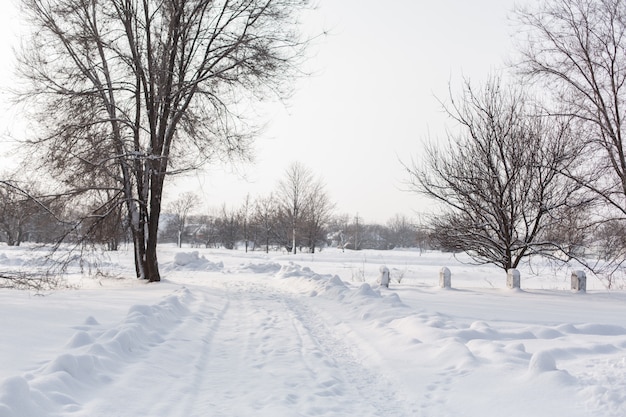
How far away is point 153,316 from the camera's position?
749 centimetres

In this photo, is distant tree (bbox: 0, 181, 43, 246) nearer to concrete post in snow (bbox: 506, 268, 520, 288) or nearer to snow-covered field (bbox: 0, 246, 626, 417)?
snow-covered field (bbox: 0, 246, 626, 417)

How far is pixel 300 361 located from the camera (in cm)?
555

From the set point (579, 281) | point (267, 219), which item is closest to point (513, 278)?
point (579, 281)

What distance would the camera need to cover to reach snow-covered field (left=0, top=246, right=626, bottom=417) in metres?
3.99

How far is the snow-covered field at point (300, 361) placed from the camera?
13.1 ft

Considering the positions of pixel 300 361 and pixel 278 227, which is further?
pixel 278 227

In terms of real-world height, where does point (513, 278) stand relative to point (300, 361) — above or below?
above

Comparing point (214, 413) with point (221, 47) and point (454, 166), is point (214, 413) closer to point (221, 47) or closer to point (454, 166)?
point (454, 166)

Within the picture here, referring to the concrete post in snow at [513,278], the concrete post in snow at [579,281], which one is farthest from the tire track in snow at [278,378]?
the concrete post in snow at [579,281]

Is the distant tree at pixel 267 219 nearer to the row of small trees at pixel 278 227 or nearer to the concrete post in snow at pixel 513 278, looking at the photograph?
the row of small trees at pixel 278 227

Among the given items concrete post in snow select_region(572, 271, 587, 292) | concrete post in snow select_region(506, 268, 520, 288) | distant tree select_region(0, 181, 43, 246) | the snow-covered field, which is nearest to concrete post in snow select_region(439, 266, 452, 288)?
concrete post in snow select_region(506, 268, 520, 288)

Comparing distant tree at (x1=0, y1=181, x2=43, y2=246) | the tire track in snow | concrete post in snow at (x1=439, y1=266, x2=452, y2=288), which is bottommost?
the tire track in snow

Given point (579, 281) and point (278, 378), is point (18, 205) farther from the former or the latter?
point (579, 281)

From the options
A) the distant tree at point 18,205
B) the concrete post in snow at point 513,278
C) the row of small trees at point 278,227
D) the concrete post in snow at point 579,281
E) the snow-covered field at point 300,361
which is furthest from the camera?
the row of small trees at point 278,227
